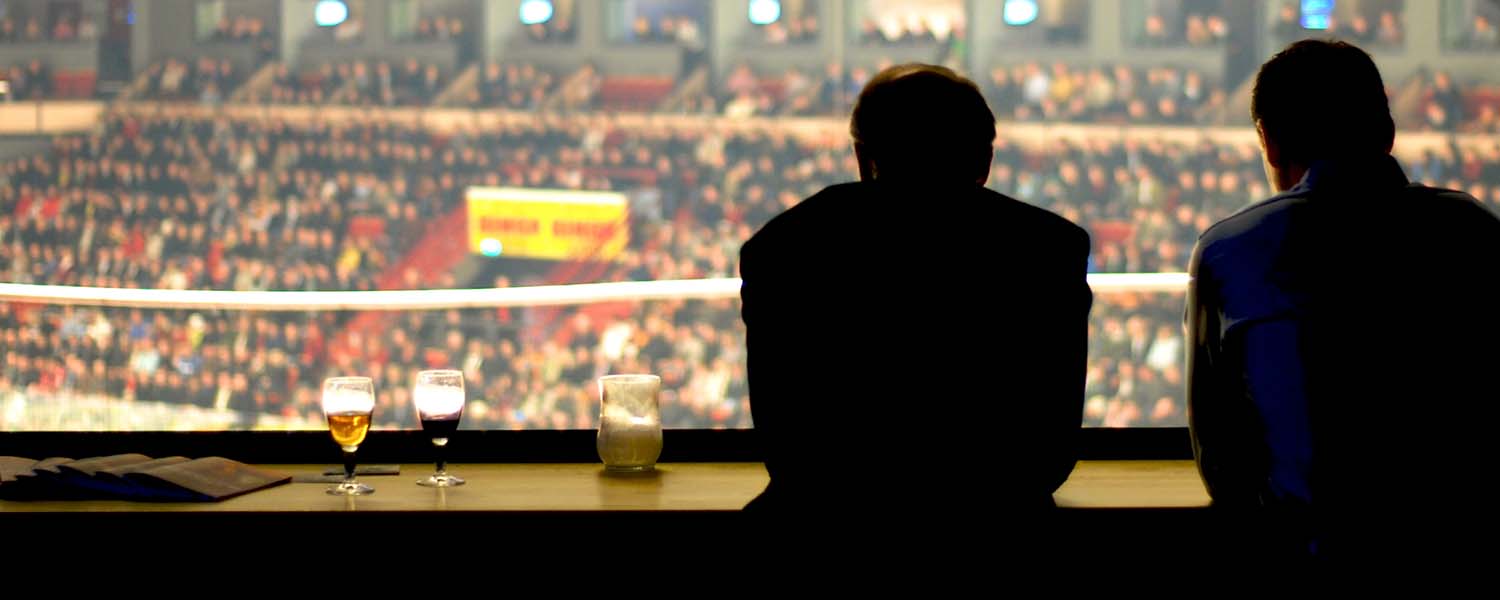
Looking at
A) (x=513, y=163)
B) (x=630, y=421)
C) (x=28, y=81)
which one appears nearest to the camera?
(x=630, y=421)

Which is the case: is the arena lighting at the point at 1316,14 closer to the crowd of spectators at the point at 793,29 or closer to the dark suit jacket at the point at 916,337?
the crowd of spectators at the point at 793,29

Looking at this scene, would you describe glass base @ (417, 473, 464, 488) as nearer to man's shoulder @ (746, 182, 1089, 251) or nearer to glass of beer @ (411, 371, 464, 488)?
glass of beer @ (411, 371, 464, 488)

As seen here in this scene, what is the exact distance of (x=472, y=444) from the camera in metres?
Answer: 2.12

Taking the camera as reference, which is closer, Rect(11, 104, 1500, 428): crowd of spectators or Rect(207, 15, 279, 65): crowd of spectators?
Rect(11, 104, 1500, 428): crowd of spectators

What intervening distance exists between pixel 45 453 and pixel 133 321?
68 cm

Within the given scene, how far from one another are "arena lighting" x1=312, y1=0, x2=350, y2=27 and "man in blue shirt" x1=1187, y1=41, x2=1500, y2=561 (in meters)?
2.55

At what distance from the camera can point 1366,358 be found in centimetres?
130

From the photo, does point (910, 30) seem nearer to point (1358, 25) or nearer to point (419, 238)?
point (1358, 25)

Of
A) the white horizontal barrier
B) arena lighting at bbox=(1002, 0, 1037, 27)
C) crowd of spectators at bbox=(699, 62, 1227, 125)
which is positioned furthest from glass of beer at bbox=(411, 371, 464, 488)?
arena lighting at bbox=(1002, 0, 1037, 27)

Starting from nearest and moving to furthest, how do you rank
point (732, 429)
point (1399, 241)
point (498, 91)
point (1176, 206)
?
point (1399, 241) → point (732, 429) → point (498, 91) → point (1176, 206)

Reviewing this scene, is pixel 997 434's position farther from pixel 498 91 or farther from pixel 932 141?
pixel 498 91

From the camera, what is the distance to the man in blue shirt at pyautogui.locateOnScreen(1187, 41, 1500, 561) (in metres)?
1.30

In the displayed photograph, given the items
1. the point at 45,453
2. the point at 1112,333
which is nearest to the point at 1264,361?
the point at 45,453

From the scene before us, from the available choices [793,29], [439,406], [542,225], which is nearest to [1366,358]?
[439,406]
